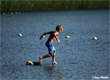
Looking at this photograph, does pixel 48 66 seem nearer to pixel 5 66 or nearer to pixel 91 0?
pixel 5 66

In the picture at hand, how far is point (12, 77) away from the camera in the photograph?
372 inches

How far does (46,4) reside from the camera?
5728cm

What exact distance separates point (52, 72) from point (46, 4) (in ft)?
158

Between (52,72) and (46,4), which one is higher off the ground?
(52,72)

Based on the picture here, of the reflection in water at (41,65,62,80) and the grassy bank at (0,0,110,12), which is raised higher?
the reflection in water at (41,65,62,80)

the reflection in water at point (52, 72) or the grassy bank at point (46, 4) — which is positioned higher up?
the reflection in water at point (52, 72)

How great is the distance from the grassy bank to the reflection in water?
148 feet

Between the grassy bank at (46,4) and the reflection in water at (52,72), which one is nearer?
the reflection in water at (52,72)

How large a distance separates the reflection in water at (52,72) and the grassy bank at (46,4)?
148 ft

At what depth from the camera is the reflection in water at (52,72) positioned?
9312 millimetres

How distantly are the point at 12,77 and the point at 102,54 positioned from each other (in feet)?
16.4

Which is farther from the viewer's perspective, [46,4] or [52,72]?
[46,4]

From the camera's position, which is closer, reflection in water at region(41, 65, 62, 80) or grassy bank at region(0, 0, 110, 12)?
reflection in water at region(41, 65, 62, 80)

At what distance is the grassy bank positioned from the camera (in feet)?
182
